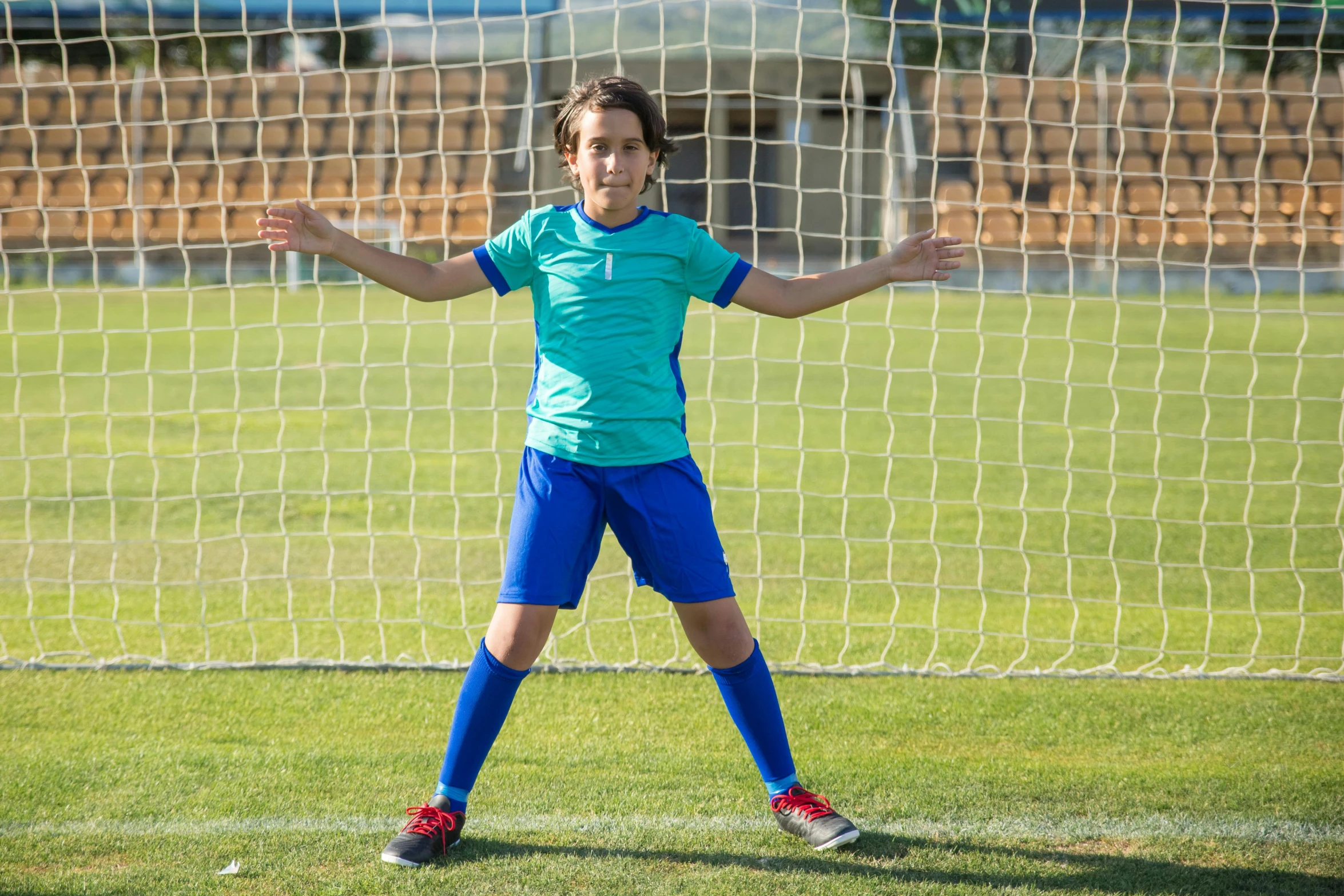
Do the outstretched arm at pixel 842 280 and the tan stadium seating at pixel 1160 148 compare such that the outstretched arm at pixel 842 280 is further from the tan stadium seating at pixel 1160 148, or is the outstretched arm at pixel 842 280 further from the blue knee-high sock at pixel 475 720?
the tan stadium seating at pixel 1160 148

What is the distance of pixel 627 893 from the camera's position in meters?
2.35

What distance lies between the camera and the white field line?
2613 mm

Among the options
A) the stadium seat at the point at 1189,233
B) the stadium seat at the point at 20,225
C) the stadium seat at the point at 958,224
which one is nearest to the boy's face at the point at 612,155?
the stadium seat at the point at 958,224

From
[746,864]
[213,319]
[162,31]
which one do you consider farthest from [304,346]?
[162,31]

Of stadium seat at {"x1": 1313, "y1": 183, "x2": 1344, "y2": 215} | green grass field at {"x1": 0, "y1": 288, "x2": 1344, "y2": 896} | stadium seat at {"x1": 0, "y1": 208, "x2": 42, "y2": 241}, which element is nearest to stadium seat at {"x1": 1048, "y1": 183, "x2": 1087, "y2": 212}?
stadium seat at {"x1": 1313, "y1": 183, "x2": 1344, "y2": 215}

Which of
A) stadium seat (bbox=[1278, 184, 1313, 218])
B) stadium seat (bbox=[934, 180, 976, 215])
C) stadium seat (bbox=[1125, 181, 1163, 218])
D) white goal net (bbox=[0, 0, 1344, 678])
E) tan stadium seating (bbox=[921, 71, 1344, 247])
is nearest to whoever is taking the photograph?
white goal net (bbox=[0, 0, 1344, 678])

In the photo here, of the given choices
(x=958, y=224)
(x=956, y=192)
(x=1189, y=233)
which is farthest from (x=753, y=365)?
(x=1189, y=233)

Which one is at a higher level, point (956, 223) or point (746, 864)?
point (956, 223)

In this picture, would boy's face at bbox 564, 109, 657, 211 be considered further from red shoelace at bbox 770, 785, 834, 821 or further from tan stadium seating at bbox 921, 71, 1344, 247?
tan stadium seating at bbox 921, 71, 1344, 247

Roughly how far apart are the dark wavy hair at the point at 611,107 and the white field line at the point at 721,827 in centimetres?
153

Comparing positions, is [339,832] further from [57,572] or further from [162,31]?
[162,31]

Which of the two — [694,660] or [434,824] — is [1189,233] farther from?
[434,824]

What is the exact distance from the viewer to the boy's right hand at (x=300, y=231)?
246cm

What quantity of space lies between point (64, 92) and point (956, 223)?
1520cm
